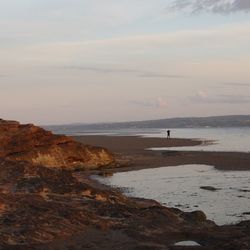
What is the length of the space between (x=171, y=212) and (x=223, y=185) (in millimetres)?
11160

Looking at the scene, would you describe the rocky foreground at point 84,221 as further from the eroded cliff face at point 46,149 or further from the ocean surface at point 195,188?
the eroded cliff face at point 46,149

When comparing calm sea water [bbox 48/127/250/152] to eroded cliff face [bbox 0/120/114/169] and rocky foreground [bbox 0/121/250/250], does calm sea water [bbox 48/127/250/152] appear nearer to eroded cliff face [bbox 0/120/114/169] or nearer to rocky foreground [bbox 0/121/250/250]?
eroded cliff face [bbox 0/120/114/169]

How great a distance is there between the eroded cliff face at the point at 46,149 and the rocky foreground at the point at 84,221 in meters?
13.9

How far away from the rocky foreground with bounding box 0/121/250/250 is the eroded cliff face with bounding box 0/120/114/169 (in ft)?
45.7

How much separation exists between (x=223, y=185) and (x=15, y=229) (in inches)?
598

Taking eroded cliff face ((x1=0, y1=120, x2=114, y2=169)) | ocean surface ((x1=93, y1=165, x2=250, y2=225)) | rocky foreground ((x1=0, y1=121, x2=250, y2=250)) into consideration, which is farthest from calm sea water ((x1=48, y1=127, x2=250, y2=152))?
rocky foreground ((x1=0, y1=121, x2=250, y2=250))

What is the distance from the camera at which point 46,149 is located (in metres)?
35.9

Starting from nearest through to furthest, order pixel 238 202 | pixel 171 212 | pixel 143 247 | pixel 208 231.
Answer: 1. pixel 143 247
2. pixel 208 231
3. pixel 171 212
4. pixel 238 202

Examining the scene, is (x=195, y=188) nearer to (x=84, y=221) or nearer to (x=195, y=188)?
(x=195, y=188)

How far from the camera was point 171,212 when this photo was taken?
15625 mm

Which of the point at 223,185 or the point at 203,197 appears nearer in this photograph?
the point at 203,197

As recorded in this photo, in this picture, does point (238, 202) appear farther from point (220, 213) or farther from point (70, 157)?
point (70, 157)

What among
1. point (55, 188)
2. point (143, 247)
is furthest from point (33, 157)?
point (143, 247)

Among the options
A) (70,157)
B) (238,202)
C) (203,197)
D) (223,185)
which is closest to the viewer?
(238,202)
